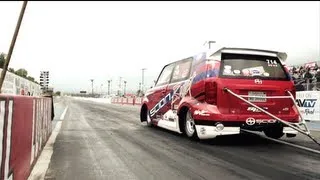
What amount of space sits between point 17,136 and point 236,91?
18.8ft

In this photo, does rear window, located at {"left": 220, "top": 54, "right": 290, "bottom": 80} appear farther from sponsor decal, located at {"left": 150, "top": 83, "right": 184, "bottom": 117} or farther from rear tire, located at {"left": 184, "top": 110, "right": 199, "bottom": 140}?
sponsor decal, located at {"left": 150, "top": 83, "right": 184, "bottom": 117}

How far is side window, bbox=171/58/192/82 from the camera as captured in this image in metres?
12.0

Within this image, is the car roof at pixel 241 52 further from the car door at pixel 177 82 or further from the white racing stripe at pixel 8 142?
the white racing stripe at pixel 8 142

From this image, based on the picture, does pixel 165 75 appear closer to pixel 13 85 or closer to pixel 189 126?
pixel 189 126

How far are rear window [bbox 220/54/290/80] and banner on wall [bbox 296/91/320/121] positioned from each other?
23.7 feet

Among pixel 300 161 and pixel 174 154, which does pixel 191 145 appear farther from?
pixel 300 161

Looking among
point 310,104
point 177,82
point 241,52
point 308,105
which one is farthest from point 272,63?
point 308,105

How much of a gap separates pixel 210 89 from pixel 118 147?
2262 mm

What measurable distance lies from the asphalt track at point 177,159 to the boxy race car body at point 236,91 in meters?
0.45

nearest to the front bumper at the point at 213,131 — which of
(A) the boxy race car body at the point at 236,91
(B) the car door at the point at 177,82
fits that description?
(A) the boxy race car body at the point at 236,91

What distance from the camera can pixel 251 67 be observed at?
34.7 ft

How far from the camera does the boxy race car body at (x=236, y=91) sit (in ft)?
33.4

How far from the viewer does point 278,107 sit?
1048 cm

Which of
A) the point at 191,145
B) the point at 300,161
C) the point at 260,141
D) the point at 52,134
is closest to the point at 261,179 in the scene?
the point at 300,161
